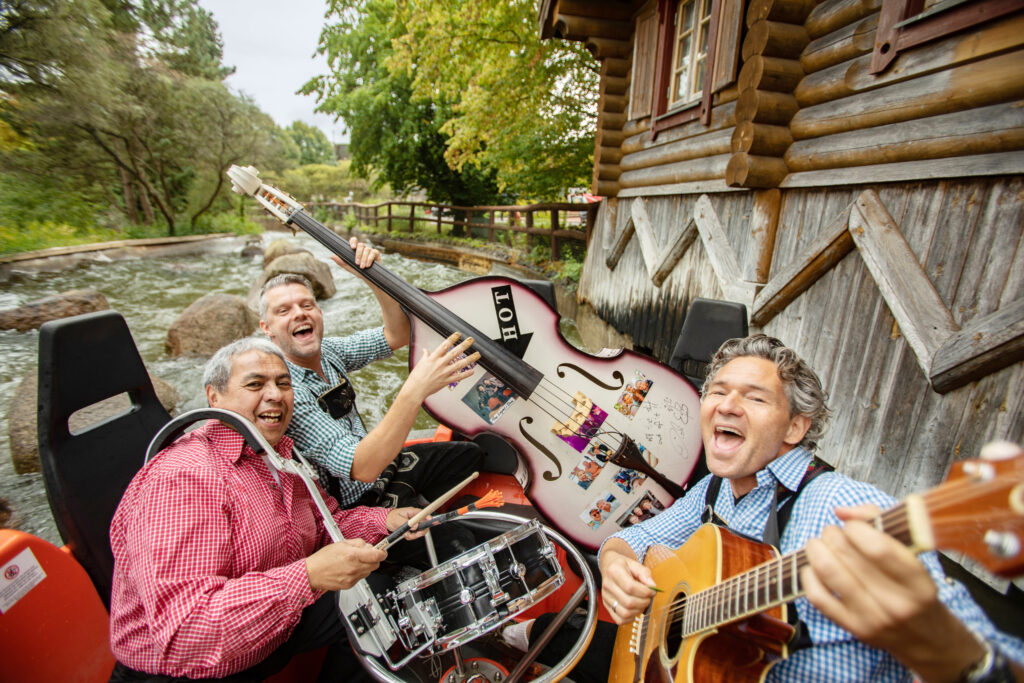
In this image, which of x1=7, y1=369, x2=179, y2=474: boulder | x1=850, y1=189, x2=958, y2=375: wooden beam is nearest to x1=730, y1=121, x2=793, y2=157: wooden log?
x1=850, y1=189, x2=958, y2=375: wooden beam

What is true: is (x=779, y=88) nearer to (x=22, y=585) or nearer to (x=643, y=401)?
(x=643, y=401)

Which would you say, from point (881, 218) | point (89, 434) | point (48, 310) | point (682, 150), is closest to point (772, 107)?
point (881, 218)

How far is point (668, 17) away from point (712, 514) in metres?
5.39

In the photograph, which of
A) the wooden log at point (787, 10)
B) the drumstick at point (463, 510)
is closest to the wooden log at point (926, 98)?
the wooden log at point (787, 10)

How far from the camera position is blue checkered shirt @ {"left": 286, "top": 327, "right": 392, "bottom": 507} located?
180cm

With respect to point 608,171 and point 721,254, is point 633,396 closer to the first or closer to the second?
point 721,254

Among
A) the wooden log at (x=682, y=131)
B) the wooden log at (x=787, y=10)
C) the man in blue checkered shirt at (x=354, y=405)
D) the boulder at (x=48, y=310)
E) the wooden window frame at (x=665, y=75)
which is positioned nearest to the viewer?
the man in blue checkered shirt at (x=354, y=405)

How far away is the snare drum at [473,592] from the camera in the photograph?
1.25 m

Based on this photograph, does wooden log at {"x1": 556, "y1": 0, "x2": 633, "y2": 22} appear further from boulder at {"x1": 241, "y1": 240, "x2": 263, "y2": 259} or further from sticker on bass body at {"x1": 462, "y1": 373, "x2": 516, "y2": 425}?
boulder at {"x1": 241, "y1": 240, "x2": 263, "y2": 259}

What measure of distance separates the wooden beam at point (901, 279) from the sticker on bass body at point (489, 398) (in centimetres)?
194

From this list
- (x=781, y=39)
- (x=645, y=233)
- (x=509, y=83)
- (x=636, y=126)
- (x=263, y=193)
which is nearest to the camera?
(x=263, y=193)

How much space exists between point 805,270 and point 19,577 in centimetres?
383

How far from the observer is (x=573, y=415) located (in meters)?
2.07

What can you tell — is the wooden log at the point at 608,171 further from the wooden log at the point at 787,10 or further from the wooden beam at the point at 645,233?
the wooden log at the point at 787,10
